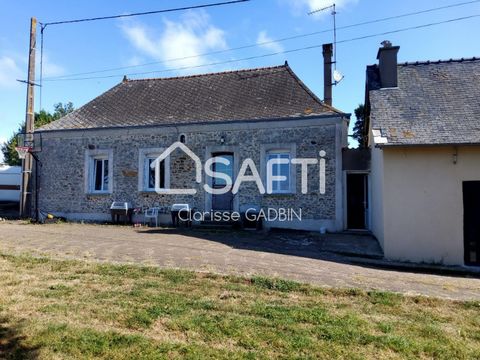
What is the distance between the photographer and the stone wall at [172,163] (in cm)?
1273

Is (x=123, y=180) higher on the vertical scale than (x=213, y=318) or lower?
higher

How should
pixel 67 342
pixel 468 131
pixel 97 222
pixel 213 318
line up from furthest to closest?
pixel 97 222 → pixel 468 131 → pixel 213 318 → pixel 67 342

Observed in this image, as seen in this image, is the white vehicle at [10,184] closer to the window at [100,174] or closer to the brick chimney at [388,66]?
the window at [100,174]

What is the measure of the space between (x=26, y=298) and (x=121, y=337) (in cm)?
191

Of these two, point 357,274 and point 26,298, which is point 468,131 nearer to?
point 357,274

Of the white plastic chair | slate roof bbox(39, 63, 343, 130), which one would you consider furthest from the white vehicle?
the white plastic chair

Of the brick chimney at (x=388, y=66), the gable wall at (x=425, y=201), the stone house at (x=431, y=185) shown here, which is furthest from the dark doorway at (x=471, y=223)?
the brick chimney at (x=388, y=66)

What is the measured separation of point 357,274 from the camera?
22.3 ft

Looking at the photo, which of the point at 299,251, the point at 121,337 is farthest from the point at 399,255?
the point at 121,337

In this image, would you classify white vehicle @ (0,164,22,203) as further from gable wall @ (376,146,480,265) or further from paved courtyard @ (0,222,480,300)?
gable wall @ (376,146,480,265)

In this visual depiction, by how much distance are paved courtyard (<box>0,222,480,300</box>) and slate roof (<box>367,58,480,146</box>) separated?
3062 mm

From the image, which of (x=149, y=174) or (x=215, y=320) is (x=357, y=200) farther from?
(x=215, y=320)

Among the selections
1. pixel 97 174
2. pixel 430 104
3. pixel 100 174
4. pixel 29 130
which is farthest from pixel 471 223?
pixel 29 130

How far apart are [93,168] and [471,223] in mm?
13232
